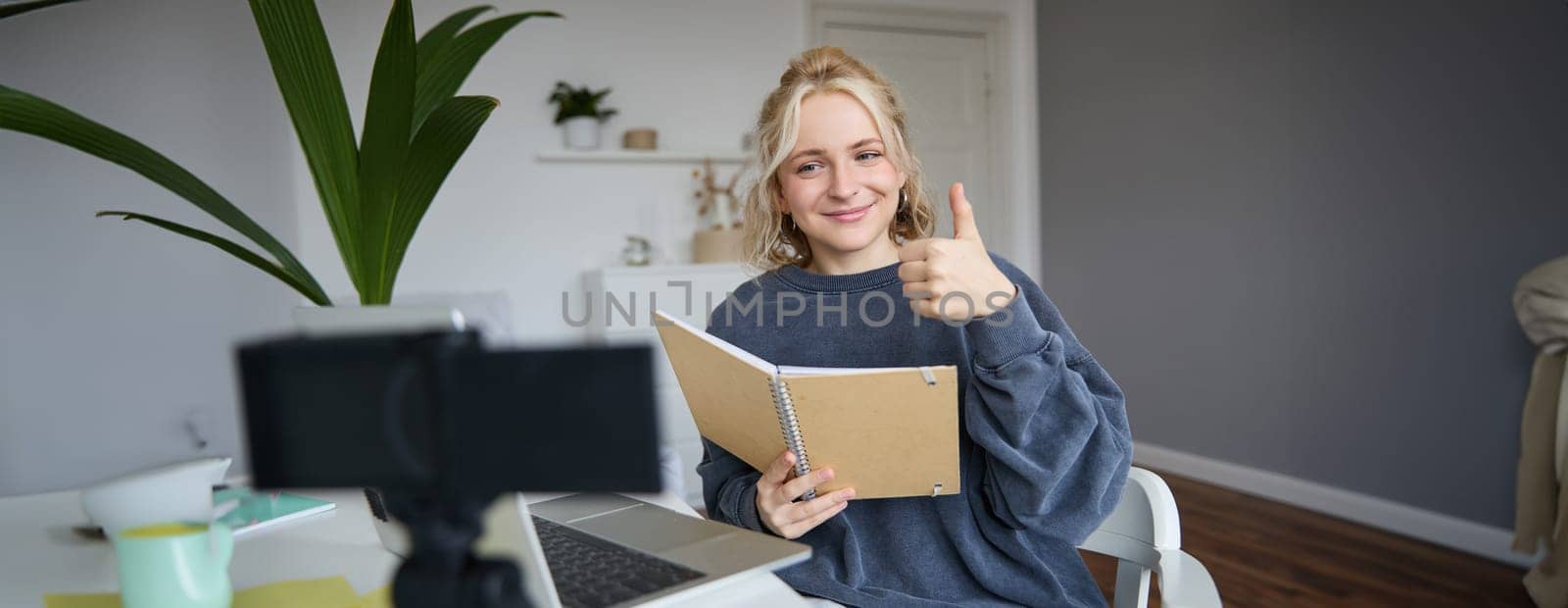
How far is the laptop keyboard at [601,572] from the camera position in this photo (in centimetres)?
79

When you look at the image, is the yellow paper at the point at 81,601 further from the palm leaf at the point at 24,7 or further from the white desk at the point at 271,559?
the palm leaf at the point at 24,7

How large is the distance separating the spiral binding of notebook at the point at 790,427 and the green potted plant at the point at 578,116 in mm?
2912

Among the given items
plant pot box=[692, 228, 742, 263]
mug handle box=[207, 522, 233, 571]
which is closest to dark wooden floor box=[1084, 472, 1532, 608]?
plant pot box=[692, 228, 742, 263]

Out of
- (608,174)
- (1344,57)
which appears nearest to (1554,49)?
(1344,57)

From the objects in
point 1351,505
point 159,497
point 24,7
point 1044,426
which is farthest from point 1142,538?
point 1351,505

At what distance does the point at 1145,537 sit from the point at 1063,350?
8.3 inches

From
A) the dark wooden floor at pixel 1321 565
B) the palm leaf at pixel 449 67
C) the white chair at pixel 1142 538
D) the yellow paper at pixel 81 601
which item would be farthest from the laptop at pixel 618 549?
the dark wooden floor at pixel 1321 565

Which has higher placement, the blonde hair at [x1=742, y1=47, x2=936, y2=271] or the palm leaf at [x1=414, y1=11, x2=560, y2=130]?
the palm leaf at [x1=414, y1=11, x2=560, y2=130]

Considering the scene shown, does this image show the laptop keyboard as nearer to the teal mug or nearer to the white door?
the teal mug

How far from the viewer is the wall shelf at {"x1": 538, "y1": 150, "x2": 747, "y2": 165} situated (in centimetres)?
372

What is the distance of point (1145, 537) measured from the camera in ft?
3.34

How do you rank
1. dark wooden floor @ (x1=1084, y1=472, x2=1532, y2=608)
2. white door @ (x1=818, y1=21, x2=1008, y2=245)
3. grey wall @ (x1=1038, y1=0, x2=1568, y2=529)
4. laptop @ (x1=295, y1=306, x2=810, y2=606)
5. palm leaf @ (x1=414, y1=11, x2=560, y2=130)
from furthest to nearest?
white door @ (x1=818, y1=21, x2=1008, y2=245), grey wall @ (x1=1038, y1=0, x2=1568, y2=529), dark wooden floor @ (x1=1084, y1=472, x2=1532, y2=608), palm leaf @ (x1=414, y1=11, x2=560, y2=130), laptop @ (x1=295, y1=306, x2=810, y2=606)

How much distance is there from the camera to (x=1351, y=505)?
10.5 feet

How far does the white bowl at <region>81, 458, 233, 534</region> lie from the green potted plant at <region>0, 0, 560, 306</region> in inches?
19.4
